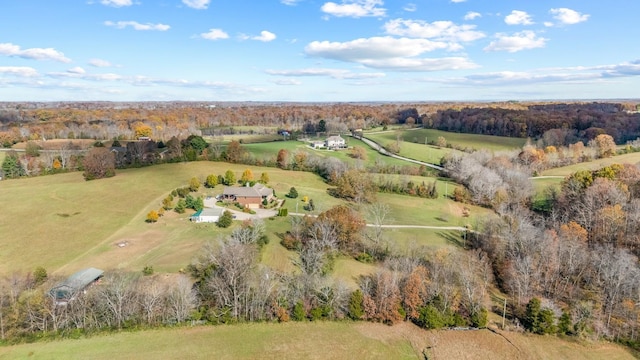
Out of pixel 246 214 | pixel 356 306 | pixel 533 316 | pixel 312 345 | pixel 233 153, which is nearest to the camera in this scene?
pixel 312 345

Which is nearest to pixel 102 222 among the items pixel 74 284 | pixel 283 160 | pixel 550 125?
pixel 74 284

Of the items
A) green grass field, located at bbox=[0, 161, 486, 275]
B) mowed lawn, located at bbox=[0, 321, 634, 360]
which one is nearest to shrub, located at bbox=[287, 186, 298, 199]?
green grass field, located at bbox=[0, 161, 486, 275]

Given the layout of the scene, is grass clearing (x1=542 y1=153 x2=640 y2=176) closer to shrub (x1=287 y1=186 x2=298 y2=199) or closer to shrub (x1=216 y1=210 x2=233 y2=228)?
shrub (x1=287 y1=186 x2=298 y2=199)

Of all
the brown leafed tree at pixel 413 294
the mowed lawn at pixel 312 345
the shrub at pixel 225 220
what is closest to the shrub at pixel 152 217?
the shrub at pixel 225 220

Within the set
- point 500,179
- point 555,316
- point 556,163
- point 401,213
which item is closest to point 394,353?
point 555,316

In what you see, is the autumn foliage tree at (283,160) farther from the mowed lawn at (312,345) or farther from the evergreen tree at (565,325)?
the evergreen tree at (565,325)

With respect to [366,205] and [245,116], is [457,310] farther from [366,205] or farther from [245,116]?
[245,116]

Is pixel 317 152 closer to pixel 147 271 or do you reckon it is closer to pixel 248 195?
pixel 248 195
